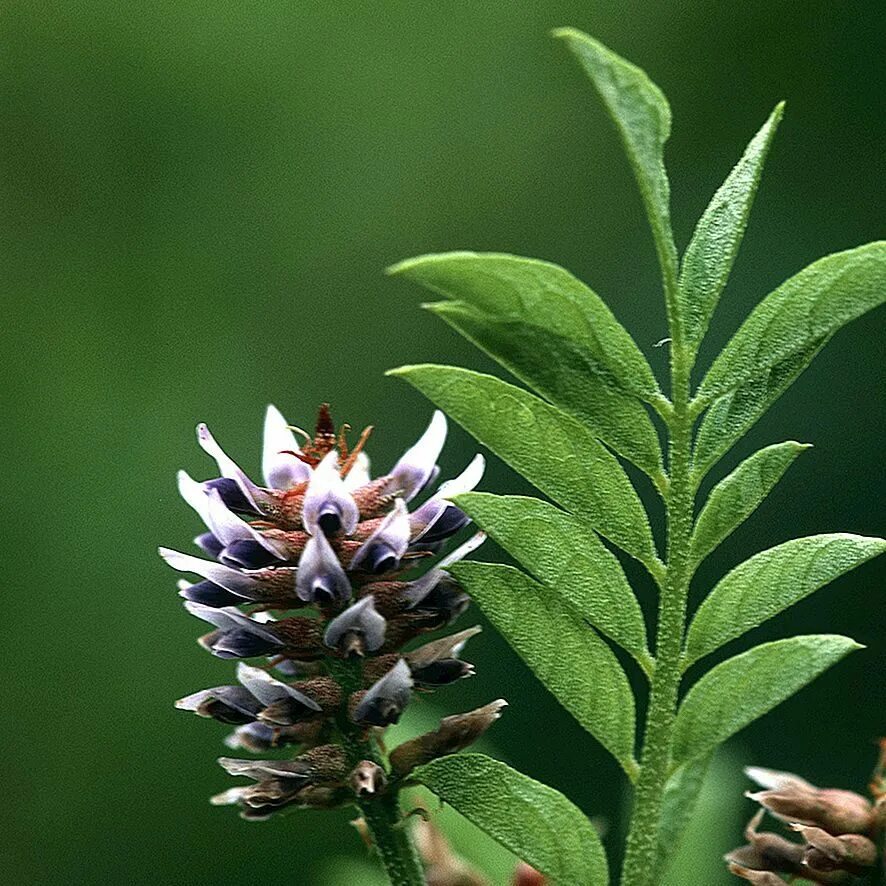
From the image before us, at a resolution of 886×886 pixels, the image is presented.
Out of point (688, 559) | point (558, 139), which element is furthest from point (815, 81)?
point (688, 559)

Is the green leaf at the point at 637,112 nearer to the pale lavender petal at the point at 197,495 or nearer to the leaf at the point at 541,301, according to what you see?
the leaf at the point at 541,301

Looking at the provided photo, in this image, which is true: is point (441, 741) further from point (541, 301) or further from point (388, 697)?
point (541, 301)

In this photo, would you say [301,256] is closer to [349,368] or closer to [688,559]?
[349,368]

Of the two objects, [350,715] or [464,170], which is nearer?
[350,715]

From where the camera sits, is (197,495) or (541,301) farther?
(197,495)

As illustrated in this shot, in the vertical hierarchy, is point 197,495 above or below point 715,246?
below

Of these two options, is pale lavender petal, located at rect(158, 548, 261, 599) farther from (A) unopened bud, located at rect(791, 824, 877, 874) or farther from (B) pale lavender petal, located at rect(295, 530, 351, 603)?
(A) unopened bud, located at rect(791, 824, 877, 874)

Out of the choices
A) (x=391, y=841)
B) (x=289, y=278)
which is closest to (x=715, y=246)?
(x=391, y=841)

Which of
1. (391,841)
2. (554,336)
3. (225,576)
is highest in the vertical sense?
(554,336)
